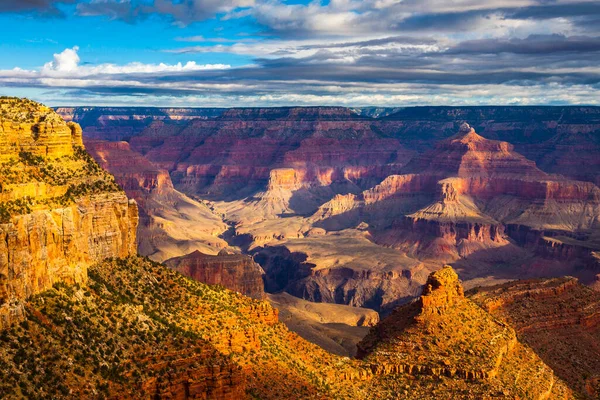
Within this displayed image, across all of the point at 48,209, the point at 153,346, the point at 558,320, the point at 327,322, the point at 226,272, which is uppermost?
the point at 48,209

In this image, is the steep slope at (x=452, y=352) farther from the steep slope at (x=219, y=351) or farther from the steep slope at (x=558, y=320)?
the steep slope at (x=558, y=320)

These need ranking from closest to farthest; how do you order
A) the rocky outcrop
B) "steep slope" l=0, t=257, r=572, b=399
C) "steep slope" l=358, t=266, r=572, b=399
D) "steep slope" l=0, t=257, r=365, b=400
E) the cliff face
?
1. "steep slope" l=0, t=257, r=365, b=400
2. the cliff face
3. "steep slope" l=0, t=257, r=572, b=399
4. "steep slope" l=358, t=266, r=572, b=399
5. the rocky outcrop

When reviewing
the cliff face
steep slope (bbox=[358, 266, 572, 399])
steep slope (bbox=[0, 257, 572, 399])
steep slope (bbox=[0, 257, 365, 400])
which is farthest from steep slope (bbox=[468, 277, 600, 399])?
the cliff face

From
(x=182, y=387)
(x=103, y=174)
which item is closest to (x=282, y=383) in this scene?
(x=182, y=387)

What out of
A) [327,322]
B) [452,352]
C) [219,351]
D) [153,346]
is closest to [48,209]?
[153,346]

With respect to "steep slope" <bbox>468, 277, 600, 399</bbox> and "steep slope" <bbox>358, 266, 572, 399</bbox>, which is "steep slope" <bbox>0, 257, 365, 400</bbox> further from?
"steep slope" <bbox>468, 277, 600, 399</bbox>

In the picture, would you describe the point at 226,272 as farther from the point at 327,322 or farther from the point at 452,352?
the point at 452,352

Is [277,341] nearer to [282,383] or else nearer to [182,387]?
[282,383]
